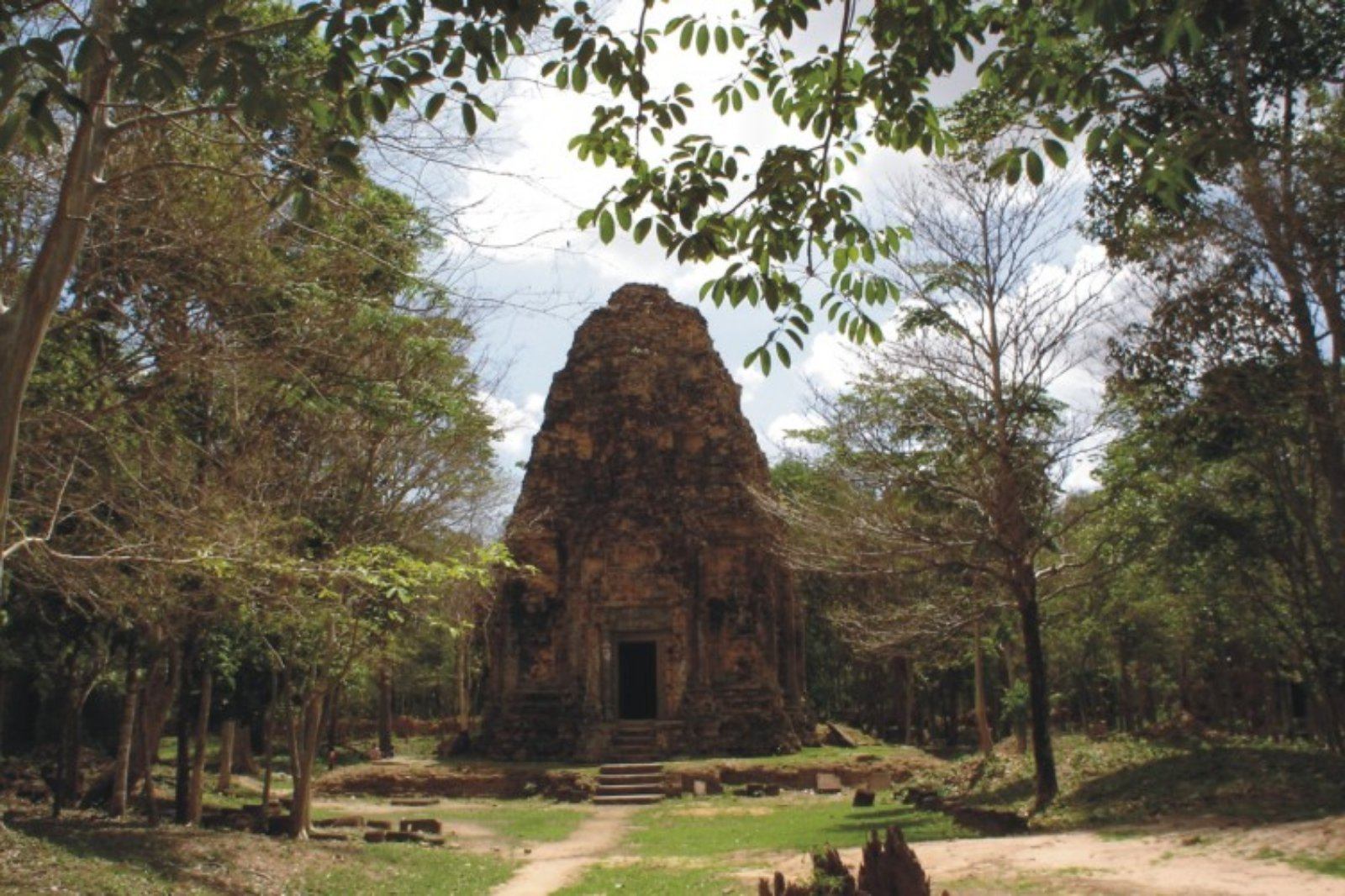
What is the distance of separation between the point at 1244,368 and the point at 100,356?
46.5 ft

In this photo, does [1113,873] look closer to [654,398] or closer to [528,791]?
[528,791]

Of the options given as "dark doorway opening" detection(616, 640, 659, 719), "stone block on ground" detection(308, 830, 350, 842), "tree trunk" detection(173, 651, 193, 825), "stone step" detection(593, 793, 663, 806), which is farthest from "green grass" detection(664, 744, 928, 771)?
"tree trunk" detection(173, 651, 193, 825)

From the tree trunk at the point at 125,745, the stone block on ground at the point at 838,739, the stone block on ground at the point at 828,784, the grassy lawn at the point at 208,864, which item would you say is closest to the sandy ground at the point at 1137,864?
the grassy lawn at the point at 208,864

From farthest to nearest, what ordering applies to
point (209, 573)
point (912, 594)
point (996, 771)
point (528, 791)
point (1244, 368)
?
1. point (912, 594)
2. point (528, 791)
3. point (996, 771)
4. point (1244, 368)
5. point (209, 573)

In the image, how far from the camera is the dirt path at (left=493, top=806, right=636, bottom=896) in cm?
1271

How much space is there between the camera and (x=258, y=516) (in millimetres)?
10867

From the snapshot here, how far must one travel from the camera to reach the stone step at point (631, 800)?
74.0 feet

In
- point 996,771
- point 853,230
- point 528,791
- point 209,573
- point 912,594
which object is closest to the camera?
point 853,230

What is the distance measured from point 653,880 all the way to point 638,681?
19275mm

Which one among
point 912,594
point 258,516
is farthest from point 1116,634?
point 258,516

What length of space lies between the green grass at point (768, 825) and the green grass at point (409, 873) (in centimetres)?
255

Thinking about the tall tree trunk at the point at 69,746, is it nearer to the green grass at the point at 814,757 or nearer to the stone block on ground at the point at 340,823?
the stone block on ground at the point at 340,823

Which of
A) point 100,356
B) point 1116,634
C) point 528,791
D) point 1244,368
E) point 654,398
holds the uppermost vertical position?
point 654,398

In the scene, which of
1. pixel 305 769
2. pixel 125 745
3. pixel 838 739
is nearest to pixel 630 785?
pixel 838 739
